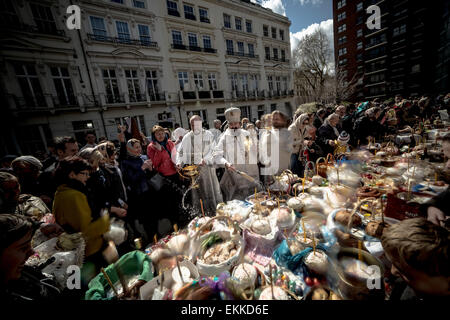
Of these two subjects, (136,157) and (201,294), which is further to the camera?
(136,157)

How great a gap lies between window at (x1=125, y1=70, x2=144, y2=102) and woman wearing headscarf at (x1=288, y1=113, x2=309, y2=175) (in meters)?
14.9

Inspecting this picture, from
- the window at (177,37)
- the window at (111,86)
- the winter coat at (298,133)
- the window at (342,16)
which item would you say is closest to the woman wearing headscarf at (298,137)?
the winter coat at (298,133)

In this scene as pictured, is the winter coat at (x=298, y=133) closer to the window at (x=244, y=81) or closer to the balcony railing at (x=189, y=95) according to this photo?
the balcony railing at (x=189, y=95)

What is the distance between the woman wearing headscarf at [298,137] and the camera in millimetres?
3637

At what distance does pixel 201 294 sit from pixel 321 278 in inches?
33.3

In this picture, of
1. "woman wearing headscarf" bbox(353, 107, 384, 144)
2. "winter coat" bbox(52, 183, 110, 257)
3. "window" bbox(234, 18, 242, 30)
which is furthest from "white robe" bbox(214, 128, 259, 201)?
"window" bbox(234, 18, 242, 30)

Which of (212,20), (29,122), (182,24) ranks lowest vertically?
(29,122)

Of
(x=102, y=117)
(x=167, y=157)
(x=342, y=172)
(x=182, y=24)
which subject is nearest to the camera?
(x=342, y=172)

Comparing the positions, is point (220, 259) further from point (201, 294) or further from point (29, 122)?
point (29, 122)

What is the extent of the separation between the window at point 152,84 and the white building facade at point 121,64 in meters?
0.08

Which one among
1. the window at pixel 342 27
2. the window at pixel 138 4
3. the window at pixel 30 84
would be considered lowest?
the window at pixel 30 84

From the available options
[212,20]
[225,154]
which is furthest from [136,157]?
[212,20]

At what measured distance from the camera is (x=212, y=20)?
17984mm

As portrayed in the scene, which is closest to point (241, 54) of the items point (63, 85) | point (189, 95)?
point (189, 95)
